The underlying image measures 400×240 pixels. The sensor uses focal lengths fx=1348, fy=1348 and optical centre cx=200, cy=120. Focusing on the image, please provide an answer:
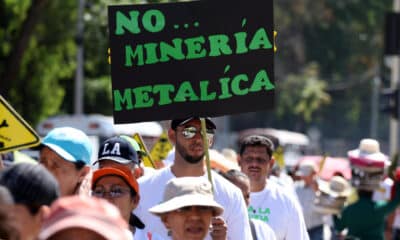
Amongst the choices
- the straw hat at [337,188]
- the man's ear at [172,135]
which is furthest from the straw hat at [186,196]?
the straw hat at [337,188]

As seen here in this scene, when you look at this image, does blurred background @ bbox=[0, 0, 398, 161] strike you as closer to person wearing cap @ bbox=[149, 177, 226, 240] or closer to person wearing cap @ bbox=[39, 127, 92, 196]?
person wearing cap @ bbox=[39, 127, 92, 196]

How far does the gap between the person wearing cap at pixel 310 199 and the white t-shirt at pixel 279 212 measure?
4198mm

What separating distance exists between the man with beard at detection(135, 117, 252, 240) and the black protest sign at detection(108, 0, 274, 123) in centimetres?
13

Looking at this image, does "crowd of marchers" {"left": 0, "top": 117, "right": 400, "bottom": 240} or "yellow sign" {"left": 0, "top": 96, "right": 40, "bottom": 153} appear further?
"yellow sign" {"left": 0, "top": 96, "right": 40, "bottom": 153}

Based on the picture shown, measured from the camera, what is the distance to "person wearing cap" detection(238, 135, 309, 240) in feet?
29.9

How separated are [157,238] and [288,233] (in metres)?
2.33

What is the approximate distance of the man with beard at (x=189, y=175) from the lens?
739 cm

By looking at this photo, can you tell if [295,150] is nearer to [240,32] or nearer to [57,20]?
[57,20]

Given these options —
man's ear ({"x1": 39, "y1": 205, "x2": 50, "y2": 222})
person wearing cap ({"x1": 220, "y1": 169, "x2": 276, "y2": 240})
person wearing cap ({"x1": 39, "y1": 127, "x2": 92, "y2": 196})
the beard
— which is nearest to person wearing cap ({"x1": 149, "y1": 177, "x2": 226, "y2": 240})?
man's ear ({"x1": 39, "y1": 205, "x2": 50, "y2": 222})

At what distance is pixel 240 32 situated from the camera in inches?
312

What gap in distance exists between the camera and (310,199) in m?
14.6

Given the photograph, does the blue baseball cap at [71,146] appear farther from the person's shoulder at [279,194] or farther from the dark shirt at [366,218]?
the dark shirt at [366,218]

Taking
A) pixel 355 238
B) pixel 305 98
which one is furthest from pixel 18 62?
pixel 305 98

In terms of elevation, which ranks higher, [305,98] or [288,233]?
[288,233]
